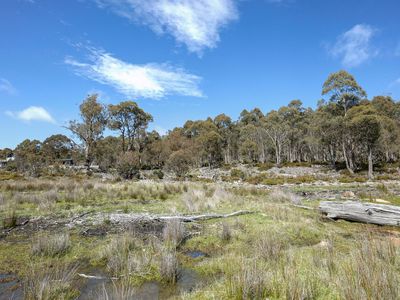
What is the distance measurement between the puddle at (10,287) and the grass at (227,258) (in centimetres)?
28

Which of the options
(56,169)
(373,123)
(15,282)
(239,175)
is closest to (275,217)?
(15,282)

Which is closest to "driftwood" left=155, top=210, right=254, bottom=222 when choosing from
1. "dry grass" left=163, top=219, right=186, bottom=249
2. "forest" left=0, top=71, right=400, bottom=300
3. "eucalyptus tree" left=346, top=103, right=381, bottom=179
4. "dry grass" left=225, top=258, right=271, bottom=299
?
"forest" left=0, top=71, right=400, bottom=300

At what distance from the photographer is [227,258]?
549cm

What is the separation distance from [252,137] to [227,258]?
59260 millimetres

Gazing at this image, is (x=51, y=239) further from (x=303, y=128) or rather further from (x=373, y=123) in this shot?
(x=303, y=128)

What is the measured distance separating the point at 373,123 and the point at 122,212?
105ft

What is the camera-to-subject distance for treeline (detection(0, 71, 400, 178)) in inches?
1361

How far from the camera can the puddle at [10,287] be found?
14.0 ft

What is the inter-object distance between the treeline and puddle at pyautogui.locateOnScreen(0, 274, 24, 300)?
2720 centimetres

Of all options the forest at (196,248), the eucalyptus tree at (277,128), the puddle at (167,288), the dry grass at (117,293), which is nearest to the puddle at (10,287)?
the forest at (196,248)

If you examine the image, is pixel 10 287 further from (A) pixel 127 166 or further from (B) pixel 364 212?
(A) pixel 127 166

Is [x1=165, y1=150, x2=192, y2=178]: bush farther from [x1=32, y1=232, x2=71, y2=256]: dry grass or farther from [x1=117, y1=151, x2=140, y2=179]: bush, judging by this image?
[x1=32, y1=232, x2=71, y2=256]: dry grass

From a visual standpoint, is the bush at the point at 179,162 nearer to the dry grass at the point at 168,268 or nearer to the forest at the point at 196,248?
the forest at the point at 196,248

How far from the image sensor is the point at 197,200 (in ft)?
41.1
